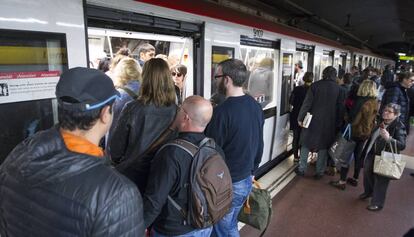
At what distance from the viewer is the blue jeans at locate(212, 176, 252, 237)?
196 centimetres

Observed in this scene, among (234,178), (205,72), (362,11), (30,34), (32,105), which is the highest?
(362,11)

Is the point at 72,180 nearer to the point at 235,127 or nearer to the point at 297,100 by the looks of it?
the point at 235,127

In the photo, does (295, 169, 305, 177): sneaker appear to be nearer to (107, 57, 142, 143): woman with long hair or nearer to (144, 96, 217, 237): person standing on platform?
(107, 57, 142, 143): woman with long hair

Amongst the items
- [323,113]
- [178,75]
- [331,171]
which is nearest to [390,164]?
[323,113]

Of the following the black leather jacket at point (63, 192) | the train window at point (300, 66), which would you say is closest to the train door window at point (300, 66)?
the train window at point (300, 66)

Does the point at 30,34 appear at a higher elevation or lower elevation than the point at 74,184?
higher

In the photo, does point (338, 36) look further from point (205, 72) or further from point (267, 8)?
point (205, 72)

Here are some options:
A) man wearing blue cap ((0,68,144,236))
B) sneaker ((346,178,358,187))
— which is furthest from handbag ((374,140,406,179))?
man wearing blue cap ((0,68,144,236))

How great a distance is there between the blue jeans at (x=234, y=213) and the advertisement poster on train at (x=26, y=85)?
124 cm

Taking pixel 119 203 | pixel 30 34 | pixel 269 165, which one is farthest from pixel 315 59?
pixel 119 203

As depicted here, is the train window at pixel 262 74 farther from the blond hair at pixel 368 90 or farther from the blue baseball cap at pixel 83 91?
the blue baseball cap at pixel 83 91

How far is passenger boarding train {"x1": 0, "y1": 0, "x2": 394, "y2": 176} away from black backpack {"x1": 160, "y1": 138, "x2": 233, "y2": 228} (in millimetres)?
707

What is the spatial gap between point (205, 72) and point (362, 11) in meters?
6.08

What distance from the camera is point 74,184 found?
2.60 feet
